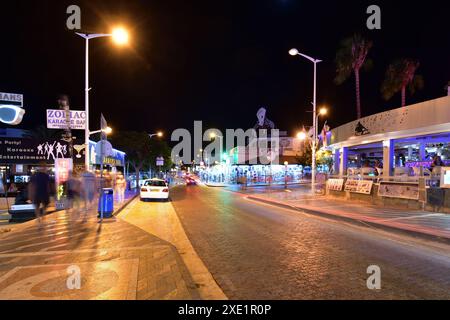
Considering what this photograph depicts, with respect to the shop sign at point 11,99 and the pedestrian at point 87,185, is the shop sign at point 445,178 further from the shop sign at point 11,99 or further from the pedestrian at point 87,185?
the shop sign at point 11,99

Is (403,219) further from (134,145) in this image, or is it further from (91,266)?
(134,145)

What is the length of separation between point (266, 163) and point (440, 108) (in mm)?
39773

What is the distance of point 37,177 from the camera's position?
10531mm

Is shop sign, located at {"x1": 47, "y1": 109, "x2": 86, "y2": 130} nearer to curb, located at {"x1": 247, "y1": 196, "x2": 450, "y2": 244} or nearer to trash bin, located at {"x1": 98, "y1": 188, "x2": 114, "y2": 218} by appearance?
trash bin, located at {"x1": 98, "y1": 188, "x2": 114, "y2": 218}

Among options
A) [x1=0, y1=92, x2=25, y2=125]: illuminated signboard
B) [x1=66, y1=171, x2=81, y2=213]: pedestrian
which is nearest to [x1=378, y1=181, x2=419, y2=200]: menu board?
[x1=66, y1=171, x2=81, y2=213]: pedestrian

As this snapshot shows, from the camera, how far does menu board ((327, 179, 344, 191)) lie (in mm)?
21938

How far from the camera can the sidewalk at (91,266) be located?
532 centimetres

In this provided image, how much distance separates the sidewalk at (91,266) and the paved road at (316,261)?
0.91 metres

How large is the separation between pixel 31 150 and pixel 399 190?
1928 cm

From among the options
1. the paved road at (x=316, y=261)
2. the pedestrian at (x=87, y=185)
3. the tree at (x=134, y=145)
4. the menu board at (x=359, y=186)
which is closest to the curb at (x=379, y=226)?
the paved road at (x=316, y=261)

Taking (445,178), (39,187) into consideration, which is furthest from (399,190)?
(39,187)

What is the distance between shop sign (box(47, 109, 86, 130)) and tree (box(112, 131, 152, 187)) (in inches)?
1185

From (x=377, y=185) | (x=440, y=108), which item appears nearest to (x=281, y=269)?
(x=377, y=185)

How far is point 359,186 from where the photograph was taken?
19672 millimetres
